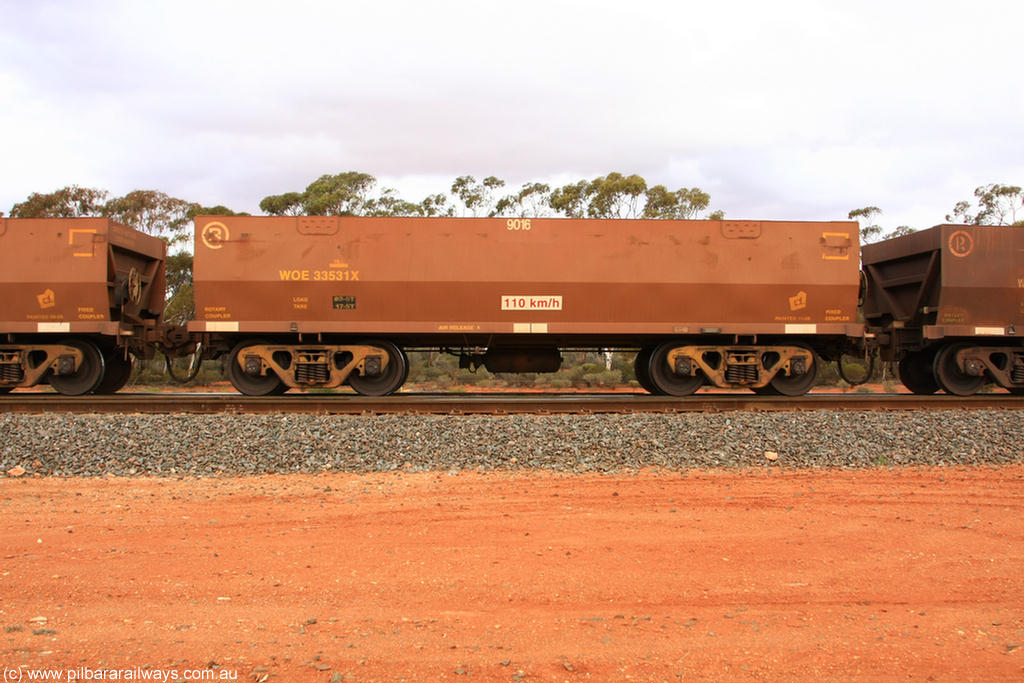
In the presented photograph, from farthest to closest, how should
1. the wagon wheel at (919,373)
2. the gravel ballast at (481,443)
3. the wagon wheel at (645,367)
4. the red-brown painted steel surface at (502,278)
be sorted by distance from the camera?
1. the wagon wheel at (919,373)
2. the wagon wheel at (645,367)
3. the red-brown painted steel surface at (502,278)
4. the gravel ballast at (481,443)

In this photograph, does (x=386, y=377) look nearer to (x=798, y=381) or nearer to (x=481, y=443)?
(x=481, y=443)

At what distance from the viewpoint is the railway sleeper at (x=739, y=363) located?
10547mm

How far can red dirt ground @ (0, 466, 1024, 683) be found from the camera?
2893 millimetres

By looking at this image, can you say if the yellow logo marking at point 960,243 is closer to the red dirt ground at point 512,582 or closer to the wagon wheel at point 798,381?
the wagon wheel at point 798,381

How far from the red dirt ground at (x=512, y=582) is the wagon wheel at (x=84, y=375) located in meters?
5.46

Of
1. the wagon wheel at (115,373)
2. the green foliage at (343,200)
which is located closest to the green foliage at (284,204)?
the green foliage at (343,200)

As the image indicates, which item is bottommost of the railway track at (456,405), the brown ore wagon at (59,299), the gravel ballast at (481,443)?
the gravel ballast at (481,443)

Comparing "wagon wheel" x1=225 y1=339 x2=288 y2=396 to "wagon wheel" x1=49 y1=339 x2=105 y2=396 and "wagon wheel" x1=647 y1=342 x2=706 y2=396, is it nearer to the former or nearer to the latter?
"wagon wheel" x1=49 y1=339 x2=105 y2=396

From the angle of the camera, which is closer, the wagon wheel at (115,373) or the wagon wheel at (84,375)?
the wagon wheel at (84,375)

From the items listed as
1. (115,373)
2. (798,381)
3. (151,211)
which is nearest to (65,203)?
(151,211)

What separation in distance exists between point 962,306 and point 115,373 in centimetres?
1500

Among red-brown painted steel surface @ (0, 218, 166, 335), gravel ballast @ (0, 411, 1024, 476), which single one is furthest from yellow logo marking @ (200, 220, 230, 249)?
gravel ballast @ (0, 411, 1024, 476)

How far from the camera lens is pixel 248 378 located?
10586 millimetres

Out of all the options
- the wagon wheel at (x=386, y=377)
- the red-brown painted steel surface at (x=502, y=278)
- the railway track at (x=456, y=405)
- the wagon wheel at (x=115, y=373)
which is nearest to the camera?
the railway track at (x=456, y=405)
